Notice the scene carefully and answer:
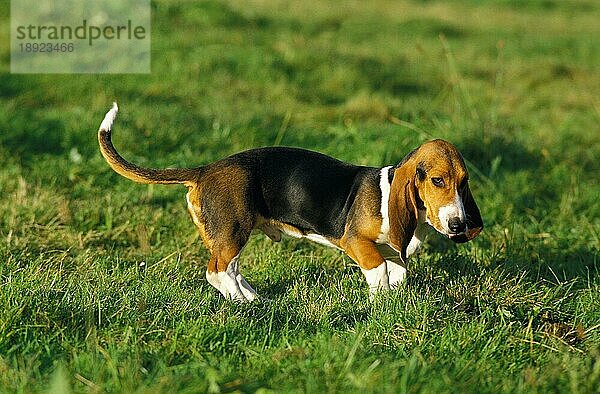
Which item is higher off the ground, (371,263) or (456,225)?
(456,225)

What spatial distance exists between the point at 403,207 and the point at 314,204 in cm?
54

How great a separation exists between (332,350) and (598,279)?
7.73 feet

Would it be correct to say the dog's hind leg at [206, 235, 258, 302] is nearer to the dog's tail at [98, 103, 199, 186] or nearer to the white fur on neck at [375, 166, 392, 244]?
the dog's tail at [98, 103, 199, 186]

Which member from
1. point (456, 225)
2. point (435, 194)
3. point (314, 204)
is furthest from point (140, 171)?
point (456, 225)

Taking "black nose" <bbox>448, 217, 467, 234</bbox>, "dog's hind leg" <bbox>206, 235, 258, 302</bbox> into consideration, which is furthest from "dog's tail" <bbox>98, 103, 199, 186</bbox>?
"black nose" <bbox>448, 217, 467, 234</bbox>

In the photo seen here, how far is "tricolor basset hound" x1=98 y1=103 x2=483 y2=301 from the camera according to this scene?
14.6 feet

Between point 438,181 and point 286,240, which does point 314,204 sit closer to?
point 438,181

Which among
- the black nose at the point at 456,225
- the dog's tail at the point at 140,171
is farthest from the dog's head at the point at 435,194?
the dog's tail at the point at 140,171

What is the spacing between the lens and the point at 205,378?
130 inches

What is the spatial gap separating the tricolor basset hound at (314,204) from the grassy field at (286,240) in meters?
0.23

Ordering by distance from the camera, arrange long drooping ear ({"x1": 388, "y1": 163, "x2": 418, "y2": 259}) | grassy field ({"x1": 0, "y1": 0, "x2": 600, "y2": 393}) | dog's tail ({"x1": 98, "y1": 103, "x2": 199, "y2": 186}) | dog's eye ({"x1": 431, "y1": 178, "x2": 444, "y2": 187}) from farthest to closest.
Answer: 1. dog's tail ({"x1": 98, "y1": 103, "x2": 199, "y2": 186})
2. long drooping ear ({"x1": 388, "y1": 163, "x2": 418, "y2": 259})
3. dog's eye ({"x1": 431, "y1": 178, "x2": 444, "y2": 187})
4. grassy field ({"x1": 0, "y1": 0, "x2": 600, "y2": 393})

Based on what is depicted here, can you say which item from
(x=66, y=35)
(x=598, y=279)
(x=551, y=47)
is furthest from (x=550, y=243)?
(x=551, y=47)

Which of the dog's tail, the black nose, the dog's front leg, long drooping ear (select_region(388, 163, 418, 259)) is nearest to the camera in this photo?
the black nose

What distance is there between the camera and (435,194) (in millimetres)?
4270
